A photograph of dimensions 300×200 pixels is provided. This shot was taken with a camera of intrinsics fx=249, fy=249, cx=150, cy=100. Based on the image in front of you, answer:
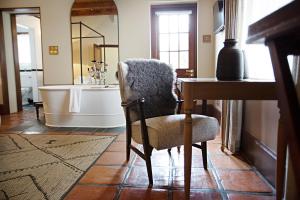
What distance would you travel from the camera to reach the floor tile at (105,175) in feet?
6.22

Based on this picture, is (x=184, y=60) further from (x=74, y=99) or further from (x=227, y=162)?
(x=227, y=162)

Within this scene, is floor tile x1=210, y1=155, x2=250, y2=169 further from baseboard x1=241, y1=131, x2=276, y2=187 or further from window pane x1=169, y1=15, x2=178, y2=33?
window pane x1=169, y1=15, x2=178, y2=33

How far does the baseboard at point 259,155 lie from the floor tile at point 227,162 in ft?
0.30

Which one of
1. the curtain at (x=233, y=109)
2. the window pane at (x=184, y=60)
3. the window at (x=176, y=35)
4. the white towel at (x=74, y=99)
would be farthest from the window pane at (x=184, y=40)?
the white towel at (x=74, y=99)

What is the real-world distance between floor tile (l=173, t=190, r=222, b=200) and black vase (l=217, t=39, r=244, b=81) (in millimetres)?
784

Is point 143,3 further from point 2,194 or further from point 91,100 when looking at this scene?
point 2,194

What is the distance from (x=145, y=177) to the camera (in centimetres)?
196

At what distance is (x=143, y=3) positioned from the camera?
4.29m

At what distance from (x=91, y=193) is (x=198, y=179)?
31.6 inches

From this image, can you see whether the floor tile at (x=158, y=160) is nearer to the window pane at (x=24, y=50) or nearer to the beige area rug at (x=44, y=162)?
the beige area rug at (x=44, y=162)

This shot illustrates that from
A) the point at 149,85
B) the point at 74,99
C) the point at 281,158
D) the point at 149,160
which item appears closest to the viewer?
the point at 281,158

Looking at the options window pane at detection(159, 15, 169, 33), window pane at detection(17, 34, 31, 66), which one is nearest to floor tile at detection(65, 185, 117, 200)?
window pane at detection(159, 15, 169, 33)

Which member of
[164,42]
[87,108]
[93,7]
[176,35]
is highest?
[93,7]

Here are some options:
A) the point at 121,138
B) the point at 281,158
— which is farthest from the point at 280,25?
the point at 121,138
